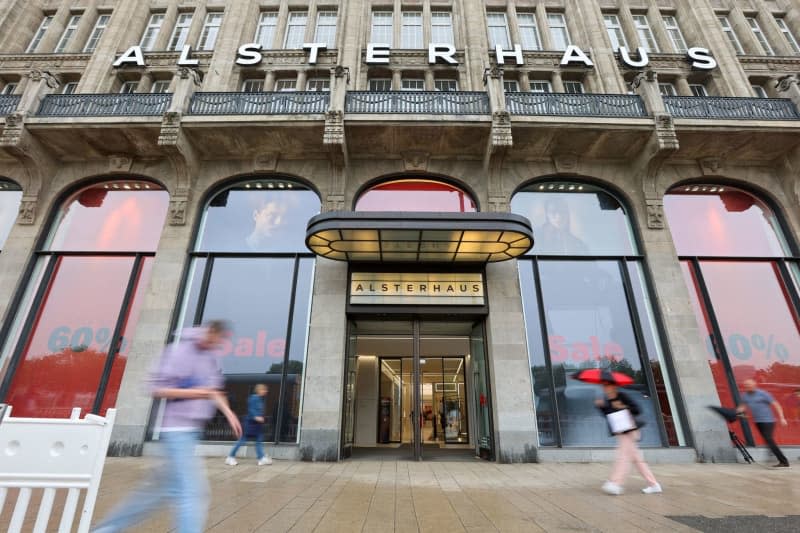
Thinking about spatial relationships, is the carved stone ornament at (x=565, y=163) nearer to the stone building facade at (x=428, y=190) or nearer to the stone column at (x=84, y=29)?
the stone building facade at (x=428, y=190)

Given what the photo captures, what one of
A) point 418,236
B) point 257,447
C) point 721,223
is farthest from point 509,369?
point 721,223

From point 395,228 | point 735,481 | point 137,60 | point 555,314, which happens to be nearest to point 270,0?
point 137,60

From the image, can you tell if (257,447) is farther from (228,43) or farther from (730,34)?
(730,34)

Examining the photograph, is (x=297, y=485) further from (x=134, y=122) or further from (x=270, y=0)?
→ (x=270, y=0)

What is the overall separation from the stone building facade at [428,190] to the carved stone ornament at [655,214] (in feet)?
0.24

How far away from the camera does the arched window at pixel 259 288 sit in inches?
390

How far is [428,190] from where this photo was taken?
12453 millimetres

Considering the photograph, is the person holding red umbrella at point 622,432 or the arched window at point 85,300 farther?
the arched window at point 85,300

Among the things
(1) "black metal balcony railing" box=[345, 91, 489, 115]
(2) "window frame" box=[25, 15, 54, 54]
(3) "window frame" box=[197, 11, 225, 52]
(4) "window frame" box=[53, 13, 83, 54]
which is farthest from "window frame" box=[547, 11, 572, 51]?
(2) "window frame" box=[25, 15, 54, 54]

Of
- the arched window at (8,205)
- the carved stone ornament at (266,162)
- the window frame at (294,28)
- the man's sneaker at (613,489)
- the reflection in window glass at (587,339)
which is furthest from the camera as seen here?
the window frame at (294,28)

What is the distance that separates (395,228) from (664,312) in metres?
7.88

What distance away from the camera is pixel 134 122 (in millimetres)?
11250

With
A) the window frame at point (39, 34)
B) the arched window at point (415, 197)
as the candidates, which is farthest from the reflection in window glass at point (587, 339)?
the window frame at point (39, 34)

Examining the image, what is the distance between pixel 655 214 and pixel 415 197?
24.2 feet
